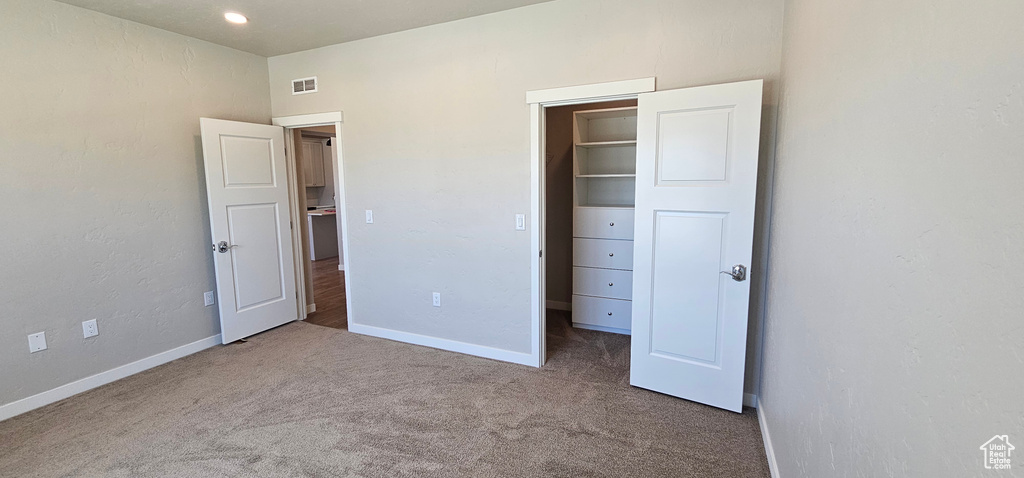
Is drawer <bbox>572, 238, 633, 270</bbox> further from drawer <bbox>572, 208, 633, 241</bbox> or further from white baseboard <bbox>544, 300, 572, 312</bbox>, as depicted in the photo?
white baseboard <bbox>544, 300, 572, 312</bbox>

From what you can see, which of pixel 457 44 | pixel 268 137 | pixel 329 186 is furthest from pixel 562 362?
pixel 329 186

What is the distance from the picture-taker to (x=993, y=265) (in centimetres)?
58

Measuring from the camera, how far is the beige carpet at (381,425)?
2049mm

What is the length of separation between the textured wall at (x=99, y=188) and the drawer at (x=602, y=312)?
324cm

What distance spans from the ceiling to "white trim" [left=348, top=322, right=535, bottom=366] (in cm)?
249

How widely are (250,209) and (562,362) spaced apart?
3.00 m

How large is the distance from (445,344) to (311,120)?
233cm

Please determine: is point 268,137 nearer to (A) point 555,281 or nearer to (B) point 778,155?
(A) point 555,281

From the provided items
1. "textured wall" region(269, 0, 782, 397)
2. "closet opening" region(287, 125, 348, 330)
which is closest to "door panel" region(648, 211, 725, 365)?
"textured wall" region(269, 0, 782, 397)

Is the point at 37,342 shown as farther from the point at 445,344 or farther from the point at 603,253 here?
the point at 603,253

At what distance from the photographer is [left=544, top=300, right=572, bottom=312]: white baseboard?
4.53 m

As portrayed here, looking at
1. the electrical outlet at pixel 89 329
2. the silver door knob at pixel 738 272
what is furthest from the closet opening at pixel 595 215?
the electrical outlet at pixel 89 329

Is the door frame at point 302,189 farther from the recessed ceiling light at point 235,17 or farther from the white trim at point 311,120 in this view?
the recessed ceiling light at point 235,17

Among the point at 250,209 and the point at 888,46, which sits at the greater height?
the point at 888,46
